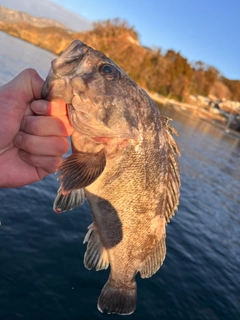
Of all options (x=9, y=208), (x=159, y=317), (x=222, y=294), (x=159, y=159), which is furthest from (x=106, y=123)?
(x=222, y=294)

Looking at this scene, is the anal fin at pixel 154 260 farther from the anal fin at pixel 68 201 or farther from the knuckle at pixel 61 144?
the knuckle at pixel 61 144

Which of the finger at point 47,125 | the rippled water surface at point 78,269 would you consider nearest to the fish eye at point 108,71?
the finger at point 47,125

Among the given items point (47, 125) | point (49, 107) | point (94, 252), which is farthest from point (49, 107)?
point (94, 252)

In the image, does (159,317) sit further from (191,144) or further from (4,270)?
(191,144)

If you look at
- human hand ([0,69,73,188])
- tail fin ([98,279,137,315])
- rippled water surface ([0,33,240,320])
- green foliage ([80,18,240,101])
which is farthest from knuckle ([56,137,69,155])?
green foliage ([80,18,240,101])

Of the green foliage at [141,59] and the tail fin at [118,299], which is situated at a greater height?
the green foliage at [141,59]

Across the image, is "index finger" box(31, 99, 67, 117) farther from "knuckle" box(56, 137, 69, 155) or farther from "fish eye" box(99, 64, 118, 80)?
"fish eye" box(99, 64, 118, 80)
